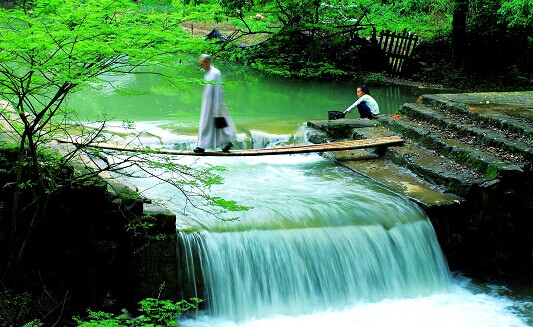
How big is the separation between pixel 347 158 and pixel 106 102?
804 cm

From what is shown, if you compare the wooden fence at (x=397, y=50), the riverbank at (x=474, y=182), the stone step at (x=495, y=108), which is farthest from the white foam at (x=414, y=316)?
the wooden fence at (x=397, y=50)

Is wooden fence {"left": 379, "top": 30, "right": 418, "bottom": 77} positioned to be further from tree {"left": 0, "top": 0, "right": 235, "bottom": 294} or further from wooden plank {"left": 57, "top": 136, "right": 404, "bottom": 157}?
tree {"left": 0, "top": 0, "right": 235, "bottom": 294}

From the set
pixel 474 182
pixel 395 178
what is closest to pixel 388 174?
pixel 395 178

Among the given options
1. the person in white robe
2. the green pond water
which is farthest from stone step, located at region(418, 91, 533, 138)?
the person in white robe

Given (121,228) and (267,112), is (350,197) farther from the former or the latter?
(267,112)

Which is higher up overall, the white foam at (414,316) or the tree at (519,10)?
the tree at (519,10)

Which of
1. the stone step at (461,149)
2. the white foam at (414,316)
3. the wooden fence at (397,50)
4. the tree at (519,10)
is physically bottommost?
the white foam at (414,316)

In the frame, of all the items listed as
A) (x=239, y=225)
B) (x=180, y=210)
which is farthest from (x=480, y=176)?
(x=180, y=210)

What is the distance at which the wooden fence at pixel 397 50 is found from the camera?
18984mm

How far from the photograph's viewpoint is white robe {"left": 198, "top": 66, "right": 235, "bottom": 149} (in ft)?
28.6

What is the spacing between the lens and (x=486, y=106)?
11.5 metres

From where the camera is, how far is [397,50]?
1945 centimetres

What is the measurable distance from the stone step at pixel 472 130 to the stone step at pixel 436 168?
72 centimetres

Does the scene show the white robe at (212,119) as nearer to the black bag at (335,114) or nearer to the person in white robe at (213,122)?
the person in white robe at (213,122)
